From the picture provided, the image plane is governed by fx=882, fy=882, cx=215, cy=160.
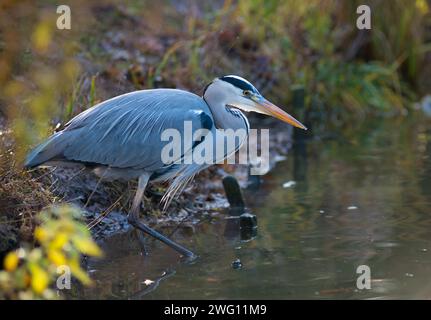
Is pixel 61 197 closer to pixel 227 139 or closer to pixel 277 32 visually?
pixel 227 139

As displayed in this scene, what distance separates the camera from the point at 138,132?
6.67 m

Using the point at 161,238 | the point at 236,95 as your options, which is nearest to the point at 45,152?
the point at 161,238

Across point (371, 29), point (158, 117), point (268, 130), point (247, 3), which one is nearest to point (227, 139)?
point (158, 117)

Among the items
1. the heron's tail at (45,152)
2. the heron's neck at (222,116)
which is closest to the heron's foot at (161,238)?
the heron's tail at (45,152)

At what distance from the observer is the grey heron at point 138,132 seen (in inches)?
254

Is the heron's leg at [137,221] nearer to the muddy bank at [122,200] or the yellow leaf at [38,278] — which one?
the muddy bank at [122,200]

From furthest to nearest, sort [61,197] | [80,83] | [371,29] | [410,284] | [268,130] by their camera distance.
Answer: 1. [371,29]
2. [268,130]
3. [80,83]
4. [61,197]
5. [410,284]

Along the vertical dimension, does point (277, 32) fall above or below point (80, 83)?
above

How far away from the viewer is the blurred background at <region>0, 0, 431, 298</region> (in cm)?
608

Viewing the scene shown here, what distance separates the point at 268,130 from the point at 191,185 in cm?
311

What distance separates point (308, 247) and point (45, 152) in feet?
6.72

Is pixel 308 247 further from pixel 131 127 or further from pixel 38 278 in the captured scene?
pixel 38 278

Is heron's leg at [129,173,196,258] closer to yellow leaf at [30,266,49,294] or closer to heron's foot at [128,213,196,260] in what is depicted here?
heron's foot at [128,213,196,260]

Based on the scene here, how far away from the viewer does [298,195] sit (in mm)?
8414
